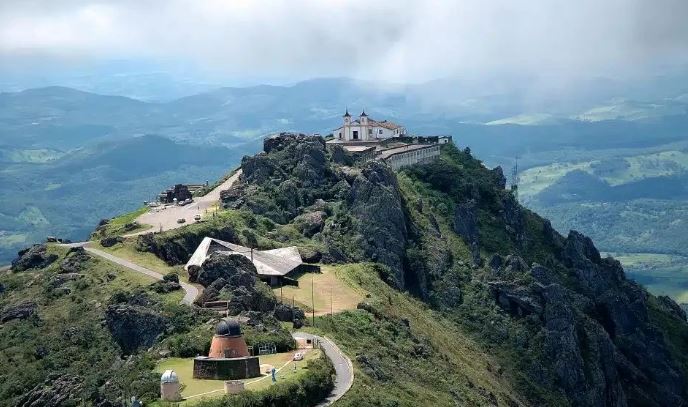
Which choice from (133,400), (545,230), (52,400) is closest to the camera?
(133,400)

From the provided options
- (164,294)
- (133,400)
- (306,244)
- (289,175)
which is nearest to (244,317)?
(164,294)

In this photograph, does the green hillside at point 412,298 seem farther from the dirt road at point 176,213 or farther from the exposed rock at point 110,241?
the dirt road at point 176,213

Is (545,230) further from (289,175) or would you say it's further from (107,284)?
(107,284)

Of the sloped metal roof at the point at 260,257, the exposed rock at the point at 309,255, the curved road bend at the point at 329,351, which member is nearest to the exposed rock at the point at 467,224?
the exposed rock at the point at 309,255

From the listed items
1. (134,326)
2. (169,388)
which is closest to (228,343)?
(169,388)

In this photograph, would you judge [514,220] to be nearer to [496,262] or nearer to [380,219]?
[496,262]
